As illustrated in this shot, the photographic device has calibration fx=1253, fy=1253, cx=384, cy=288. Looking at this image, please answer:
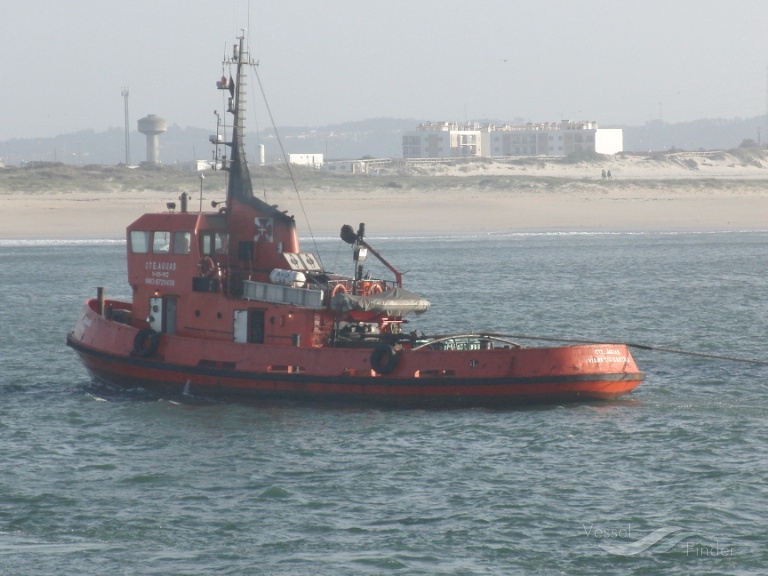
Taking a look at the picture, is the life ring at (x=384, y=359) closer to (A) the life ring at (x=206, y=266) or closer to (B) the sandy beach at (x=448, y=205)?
(A) the life ring at (x=206, y=266)

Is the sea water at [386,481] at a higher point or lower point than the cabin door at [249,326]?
lower

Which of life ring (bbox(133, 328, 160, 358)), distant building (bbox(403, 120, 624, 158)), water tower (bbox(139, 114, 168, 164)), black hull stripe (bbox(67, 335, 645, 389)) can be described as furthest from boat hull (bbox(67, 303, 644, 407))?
water tower (bbox(139, 114, 168, 164))

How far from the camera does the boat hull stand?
18.0 metres

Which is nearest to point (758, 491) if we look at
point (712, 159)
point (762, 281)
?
point (762, 281)

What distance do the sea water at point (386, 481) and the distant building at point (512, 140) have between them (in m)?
104

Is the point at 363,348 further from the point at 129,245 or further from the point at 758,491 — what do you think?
the point at 758,491

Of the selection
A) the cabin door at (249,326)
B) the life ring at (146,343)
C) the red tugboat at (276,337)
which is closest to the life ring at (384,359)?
the red tugboat at (276,337)

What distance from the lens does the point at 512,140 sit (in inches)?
5241

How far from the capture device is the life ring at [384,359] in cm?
1824

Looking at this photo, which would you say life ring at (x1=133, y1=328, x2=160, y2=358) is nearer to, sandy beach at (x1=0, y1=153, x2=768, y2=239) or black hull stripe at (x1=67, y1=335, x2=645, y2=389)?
black hull stripe at (x1=67, y1=335, x2=645, y2=389)

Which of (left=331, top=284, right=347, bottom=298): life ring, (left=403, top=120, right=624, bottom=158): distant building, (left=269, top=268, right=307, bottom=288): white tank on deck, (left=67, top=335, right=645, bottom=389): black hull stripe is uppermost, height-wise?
(left=403, top=120, right=624, bottom=158): distant building

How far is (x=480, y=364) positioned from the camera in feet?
59.2

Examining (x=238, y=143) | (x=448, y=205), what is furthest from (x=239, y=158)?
(x=448, y=205)

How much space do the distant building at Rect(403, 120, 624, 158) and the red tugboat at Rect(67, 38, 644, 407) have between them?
10681 cm
